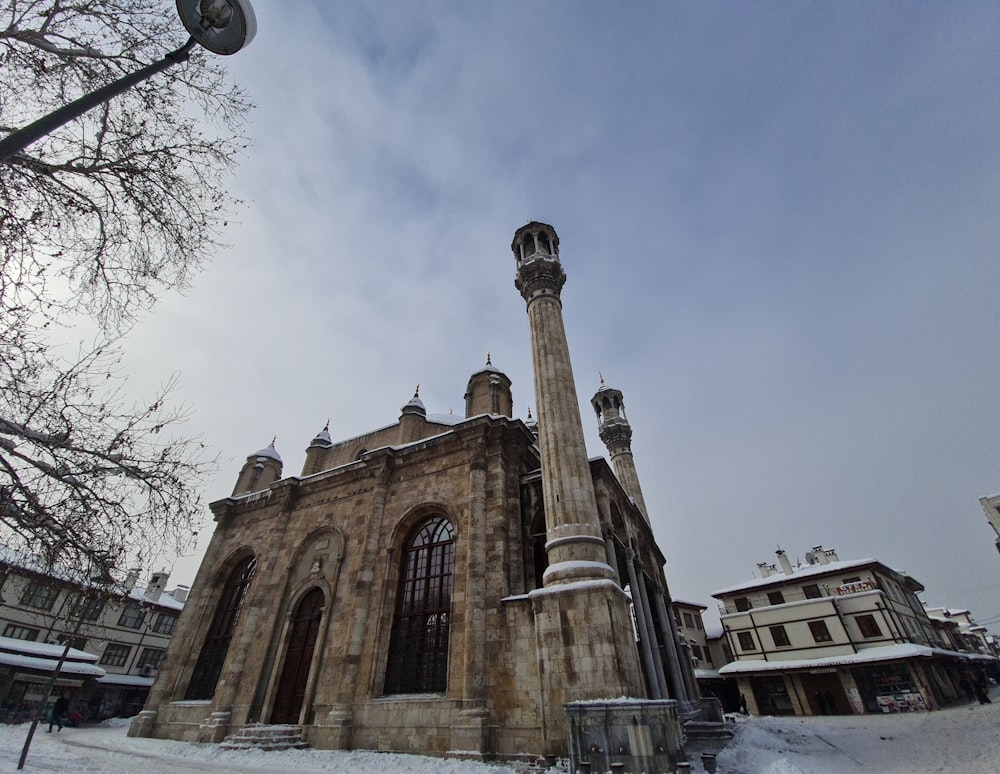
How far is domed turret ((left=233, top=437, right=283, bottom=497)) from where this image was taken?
2209 cm

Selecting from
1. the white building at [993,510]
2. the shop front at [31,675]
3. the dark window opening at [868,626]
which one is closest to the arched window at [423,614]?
the shop front at [31,675]

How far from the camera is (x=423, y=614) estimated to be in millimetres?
13492

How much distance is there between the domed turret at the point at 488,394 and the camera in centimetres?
1741

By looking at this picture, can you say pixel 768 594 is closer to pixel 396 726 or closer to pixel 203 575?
pixel 396 726

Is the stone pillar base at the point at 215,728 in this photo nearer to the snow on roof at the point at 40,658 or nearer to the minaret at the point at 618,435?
the snow on roof at the point at 40,658

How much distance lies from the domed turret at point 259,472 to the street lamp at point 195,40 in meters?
20.8

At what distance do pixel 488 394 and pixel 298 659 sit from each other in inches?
417

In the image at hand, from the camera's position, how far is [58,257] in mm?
5797

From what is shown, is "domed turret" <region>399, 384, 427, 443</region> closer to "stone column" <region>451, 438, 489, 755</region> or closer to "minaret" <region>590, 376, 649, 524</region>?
"stone column" <region>451, 438, 489, 755</region>

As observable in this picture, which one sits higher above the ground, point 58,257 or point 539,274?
point 539,274

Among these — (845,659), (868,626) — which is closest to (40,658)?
(845,659)

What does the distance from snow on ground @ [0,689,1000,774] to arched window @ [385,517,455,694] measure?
6.46ft

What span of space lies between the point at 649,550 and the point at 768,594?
54.2 ft

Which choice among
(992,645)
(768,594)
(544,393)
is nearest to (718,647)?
(768,594)
